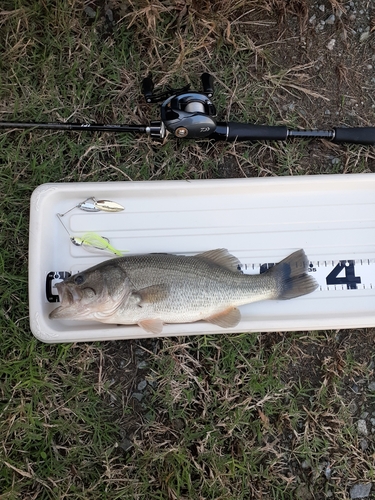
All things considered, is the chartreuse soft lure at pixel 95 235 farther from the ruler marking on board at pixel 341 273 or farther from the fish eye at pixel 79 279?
the ruler marking on board at pixel 341 273

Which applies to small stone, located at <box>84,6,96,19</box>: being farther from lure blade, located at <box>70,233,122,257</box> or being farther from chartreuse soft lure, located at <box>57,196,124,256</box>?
lure blade, located at <box>70,233,122,257</box>

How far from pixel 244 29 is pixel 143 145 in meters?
1.23

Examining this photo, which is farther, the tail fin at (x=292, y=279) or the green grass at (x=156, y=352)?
the green grass at (x=156, y=352)

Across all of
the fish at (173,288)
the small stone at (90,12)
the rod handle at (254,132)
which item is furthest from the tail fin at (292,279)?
the small stone at (90,12)

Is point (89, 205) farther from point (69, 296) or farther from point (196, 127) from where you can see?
point (196, 127)

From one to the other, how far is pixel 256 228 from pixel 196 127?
2.59 feet

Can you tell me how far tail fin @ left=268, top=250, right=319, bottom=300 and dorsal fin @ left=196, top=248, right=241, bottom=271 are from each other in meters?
0.23

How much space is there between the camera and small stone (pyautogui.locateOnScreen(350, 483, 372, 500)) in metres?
3.03

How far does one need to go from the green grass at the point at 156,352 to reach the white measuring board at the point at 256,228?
0.26 metres

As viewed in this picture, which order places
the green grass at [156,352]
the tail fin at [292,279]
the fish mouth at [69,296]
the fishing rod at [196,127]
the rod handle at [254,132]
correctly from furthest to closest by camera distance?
the rod handle at [254,132] → the green grass at [156,352] → the fishing rod at [196,127] → the tail fin at [292,279] → the fish mouth at [69,296]

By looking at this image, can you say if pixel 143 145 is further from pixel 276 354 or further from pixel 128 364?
pixel 276 354

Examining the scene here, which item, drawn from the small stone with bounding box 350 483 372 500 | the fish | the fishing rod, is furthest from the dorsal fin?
the small stone with bounding box 350 483 372 500

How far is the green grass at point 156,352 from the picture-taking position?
9.66 feet

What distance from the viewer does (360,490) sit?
3.03 metres
